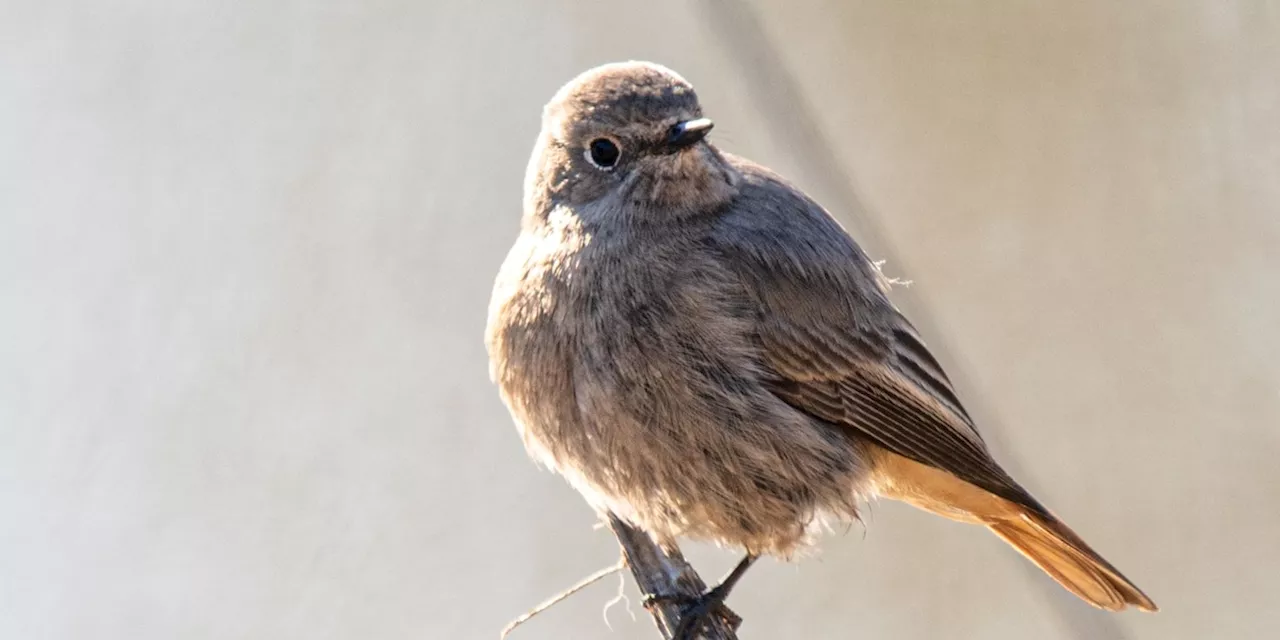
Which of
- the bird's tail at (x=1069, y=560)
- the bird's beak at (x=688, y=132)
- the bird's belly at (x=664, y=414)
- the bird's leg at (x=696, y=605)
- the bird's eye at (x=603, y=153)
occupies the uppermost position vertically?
the bird's eye at (x=603, y=153)

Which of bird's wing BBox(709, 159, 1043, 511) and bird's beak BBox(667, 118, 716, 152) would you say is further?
bird's wing BBox(709, 159, 1043, 511)

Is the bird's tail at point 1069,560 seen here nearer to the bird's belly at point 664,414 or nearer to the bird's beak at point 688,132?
the bird's belly at point 664,414

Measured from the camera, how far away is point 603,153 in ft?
8.86

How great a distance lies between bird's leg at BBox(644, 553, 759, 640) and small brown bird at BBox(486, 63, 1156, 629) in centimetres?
11

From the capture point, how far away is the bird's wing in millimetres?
2791

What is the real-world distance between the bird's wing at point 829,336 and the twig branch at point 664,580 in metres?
0.47

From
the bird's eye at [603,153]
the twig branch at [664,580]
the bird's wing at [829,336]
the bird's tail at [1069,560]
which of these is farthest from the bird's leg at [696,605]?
the bird's eye at [603,153]

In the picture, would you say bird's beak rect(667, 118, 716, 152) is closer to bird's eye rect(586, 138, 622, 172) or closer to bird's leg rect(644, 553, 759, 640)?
bird's eye rect(586, 138, 622, 172)

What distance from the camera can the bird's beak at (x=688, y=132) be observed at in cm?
256

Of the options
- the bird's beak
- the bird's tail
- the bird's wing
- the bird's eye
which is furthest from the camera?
the bird's tail

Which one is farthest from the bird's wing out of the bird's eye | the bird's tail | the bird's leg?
the bird's leg

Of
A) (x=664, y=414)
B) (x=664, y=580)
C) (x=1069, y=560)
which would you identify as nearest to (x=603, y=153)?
(x=664, y=414)

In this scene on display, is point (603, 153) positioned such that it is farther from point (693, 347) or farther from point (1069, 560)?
point (1069, 560)

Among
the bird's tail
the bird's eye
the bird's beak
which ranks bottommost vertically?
the bird's tail
